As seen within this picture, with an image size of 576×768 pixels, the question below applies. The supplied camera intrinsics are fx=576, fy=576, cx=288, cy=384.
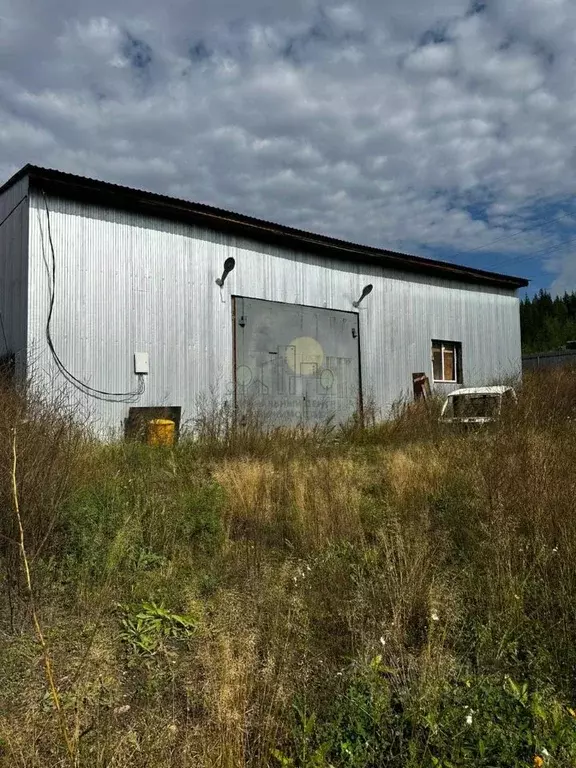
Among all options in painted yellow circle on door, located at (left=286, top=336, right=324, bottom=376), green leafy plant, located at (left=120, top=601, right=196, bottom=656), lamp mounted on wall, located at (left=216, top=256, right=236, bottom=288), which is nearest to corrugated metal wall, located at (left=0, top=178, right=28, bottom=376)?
lamp mounted on wall, located at (left=216, top=256, right=236, bottom=288)

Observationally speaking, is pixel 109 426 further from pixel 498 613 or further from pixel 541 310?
pixel 541 310

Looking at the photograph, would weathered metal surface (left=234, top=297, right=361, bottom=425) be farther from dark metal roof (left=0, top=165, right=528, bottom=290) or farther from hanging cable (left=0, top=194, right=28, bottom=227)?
hanging cable (left=0, top=194, right=28, bottom=227)

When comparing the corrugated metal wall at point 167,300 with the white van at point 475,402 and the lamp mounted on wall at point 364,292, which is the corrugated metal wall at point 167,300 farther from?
the white van at point 475,402

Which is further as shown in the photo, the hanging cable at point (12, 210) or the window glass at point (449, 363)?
the window glass at point (449, 363)

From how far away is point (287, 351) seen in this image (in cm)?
1462

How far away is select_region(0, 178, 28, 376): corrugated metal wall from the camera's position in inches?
438

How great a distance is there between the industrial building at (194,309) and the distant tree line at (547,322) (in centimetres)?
6550

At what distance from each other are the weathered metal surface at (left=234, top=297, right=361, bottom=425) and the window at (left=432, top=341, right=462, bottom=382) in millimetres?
3727

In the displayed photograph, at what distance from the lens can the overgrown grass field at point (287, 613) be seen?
2.43m

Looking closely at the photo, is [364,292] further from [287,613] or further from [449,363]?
[287,613]

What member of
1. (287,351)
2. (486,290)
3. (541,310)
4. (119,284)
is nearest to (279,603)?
(119,284)

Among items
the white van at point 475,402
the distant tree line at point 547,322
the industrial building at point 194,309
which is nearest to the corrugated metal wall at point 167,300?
the industrial building at point 194,309

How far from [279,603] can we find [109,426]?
8.88 meters

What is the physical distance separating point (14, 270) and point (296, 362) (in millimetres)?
6775
